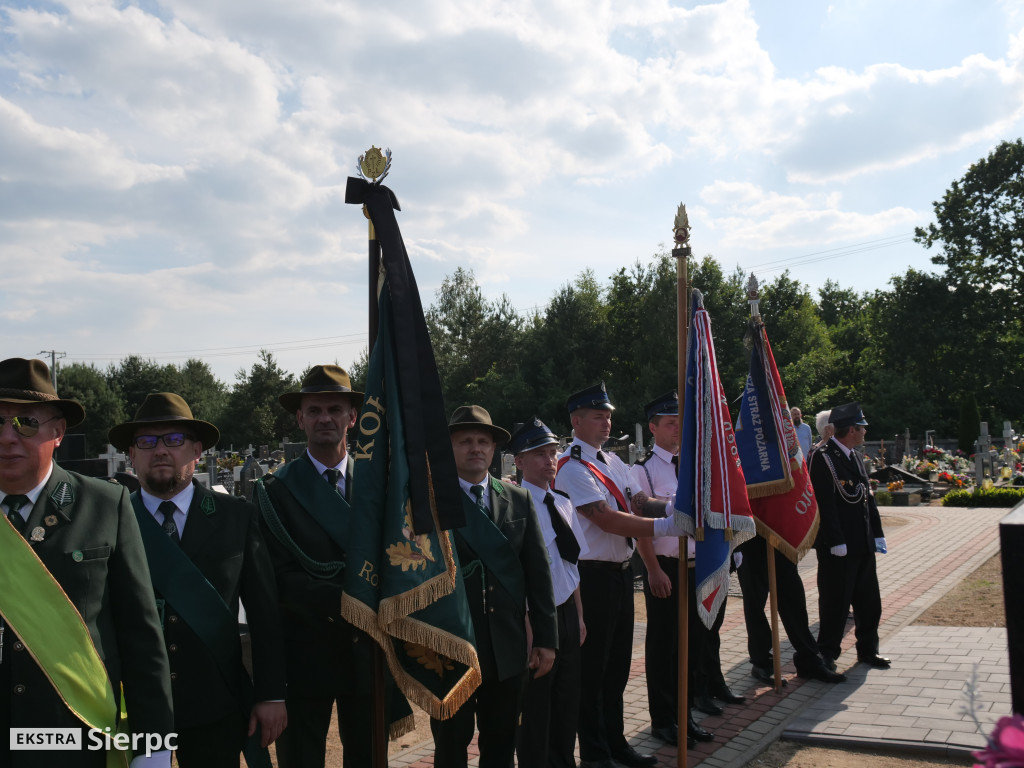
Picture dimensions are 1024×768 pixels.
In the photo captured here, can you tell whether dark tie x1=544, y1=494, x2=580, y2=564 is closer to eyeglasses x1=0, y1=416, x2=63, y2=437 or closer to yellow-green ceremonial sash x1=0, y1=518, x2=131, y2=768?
yellow-green ceremonial sash x1=0, y1=518, x2=131, y2=768

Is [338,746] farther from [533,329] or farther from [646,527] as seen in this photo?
[533,329]

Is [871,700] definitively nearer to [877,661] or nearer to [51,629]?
[877,661]

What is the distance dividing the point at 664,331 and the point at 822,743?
111 feet

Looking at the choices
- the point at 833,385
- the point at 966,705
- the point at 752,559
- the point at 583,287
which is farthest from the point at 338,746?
the point at 833,385

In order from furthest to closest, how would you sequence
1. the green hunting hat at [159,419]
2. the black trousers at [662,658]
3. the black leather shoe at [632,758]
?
the black trousers at [662,658]
the black leather shoe at [632,758]
the green hunting hat at [159,419]

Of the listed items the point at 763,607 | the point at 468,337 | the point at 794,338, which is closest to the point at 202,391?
the point at 468,337

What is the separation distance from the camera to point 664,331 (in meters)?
38.1

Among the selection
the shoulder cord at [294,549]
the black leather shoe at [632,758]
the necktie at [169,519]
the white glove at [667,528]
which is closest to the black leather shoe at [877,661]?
the black leather shoe at [632,758]

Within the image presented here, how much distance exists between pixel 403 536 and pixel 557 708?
195cm

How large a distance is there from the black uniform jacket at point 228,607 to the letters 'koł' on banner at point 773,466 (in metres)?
4.60

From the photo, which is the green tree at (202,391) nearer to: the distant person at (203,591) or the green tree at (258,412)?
the green tree at (258,412)

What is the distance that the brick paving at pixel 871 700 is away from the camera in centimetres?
492

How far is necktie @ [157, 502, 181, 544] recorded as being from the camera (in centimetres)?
315

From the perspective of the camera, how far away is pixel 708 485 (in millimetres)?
4957
